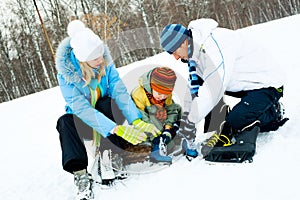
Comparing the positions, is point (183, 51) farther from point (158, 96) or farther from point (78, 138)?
point (78, 138)

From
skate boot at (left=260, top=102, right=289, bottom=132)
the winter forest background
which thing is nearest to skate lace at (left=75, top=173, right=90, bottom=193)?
skate boot at (left=260, top=102, right=289, bottom=132)

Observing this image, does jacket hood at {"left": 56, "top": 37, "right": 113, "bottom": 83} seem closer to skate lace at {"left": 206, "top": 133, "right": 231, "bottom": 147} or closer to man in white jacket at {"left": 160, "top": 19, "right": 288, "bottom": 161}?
man in white jacket at {"left": 160, "top": 19, "right": 288, "bottom": 161}

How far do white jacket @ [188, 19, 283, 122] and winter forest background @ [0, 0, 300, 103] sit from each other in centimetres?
1281

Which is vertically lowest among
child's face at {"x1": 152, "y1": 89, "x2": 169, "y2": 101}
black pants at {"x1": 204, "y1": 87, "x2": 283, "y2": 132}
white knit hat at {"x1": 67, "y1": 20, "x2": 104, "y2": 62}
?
black pants at {"x1": 204, "y1": 87, "x2": 283, "y2": 132}

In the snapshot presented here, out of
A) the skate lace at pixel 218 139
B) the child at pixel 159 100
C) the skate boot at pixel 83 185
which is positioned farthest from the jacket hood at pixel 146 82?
the skate boot at pixel 83 185

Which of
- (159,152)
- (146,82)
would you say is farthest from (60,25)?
(159,152)

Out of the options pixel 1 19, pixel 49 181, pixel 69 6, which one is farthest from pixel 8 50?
Result: pixel 49 181

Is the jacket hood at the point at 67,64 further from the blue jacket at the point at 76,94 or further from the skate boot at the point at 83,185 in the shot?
the skate boot at the point at 83,185

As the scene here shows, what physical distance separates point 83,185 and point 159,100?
77cm

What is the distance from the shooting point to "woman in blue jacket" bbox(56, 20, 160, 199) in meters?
1.88

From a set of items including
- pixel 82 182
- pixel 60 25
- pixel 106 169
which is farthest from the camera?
pixel 60 25

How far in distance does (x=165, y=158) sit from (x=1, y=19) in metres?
→ 19.2

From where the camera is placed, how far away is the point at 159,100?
2.27 m

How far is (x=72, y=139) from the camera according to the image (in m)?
1.89
